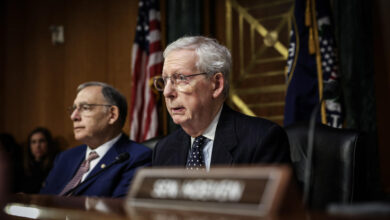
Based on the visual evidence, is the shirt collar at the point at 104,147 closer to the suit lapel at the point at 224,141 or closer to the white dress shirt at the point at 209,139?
the white dress shirt at the point at 209,139

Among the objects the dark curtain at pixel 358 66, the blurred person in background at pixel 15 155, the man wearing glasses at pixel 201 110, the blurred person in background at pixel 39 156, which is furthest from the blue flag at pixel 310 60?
the blurred person in background at pixel 15 155

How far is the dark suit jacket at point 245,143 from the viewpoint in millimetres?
1824

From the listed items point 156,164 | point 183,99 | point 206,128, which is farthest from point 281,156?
point 156,164

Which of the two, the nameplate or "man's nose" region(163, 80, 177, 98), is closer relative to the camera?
the nameplate

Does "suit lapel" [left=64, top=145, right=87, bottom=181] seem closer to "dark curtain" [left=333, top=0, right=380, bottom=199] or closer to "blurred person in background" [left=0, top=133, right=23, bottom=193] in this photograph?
"dark curtain" [left=333, top=0, right=380, bottom=199]

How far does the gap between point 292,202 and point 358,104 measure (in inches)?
102

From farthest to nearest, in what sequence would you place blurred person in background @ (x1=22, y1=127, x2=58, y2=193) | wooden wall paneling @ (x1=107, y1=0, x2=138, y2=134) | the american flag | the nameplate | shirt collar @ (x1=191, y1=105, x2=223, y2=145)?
blurred person in background @ (x1=22, y1=127, x2=58, y2=193) → wooden wall paneling @ (x1=107, y1=0, x2=138, y2=134) → the american flag → shirt collar @ (x1=191, y1=105, x2=223, y2=145) → the nameplate

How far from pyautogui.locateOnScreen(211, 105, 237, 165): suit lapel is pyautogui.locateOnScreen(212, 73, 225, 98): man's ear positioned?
130 mm

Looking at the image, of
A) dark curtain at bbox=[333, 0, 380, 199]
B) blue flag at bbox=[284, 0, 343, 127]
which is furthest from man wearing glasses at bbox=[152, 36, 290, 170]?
dark curtain at bbox=[333, 0, 380, 199]

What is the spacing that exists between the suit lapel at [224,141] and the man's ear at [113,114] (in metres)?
1.15

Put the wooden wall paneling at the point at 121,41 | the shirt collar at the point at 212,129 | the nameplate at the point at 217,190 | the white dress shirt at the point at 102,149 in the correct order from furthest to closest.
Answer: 1. the wooden wall paneling at the point at 121,41
2. the white dress shirt at the point at 102,149
3. the shirt collar at the point at 212,129
4. the nameplate at the point at 217,190

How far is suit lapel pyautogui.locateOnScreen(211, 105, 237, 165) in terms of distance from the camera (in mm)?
1859

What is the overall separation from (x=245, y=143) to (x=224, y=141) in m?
0.10

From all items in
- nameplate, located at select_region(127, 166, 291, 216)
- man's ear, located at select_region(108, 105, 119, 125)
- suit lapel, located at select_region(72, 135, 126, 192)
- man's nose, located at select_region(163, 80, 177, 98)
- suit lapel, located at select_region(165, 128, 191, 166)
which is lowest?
suit lapel, located at select_region(72, 135, 126, 192)
